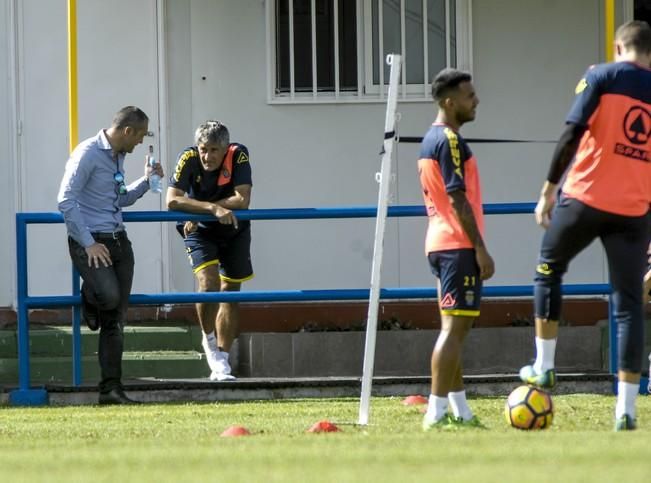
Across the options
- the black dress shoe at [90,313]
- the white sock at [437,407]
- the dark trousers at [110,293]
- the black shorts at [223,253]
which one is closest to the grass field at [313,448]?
the white sock at [437,407]

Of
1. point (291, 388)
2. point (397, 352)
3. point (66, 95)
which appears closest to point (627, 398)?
point (291, 388)

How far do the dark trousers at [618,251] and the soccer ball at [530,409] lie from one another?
0.43 meters

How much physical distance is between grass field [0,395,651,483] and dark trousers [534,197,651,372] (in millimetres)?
467

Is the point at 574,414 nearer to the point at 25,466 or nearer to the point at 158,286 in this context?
the point at 25,466

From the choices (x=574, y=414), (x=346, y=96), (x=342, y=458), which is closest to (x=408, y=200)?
(x=346, y=96)

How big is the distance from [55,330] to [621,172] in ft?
20.0

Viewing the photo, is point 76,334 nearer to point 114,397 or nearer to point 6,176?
point 114,397

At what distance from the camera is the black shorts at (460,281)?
804 cm

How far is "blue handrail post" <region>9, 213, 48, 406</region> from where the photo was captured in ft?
35.9

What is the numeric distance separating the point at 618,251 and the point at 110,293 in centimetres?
419

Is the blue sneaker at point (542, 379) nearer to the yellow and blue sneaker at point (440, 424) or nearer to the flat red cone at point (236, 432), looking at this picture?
the yellow and blue sneaker at point (440, 424)

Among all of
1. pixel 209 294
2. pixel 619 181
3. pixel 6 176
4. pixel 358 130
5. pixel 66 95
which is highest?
pixel 66 95

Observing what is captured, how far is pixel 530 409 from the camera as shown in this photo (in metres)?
7.89

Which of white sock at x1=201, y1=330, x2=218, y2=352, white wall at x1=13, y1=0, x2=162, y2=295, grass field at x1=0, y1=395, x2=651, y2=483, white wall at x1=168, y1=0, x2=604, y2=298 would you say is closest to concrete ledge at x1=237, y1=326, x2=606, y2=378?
white wall at x1=168, y1=0, x2=604, y2=298
